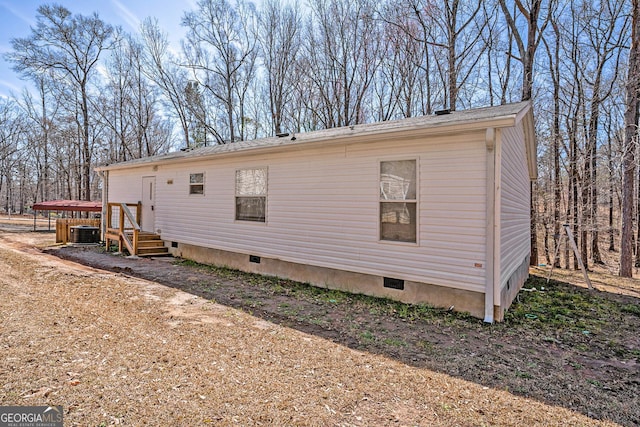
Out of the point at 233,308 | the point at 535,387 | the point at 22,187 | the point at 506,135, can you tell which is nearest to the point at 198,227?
the point at 233,308

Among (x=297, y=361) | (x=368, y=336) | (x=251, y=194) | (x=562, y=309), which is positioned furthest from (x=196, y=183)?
(x=562, y=309)

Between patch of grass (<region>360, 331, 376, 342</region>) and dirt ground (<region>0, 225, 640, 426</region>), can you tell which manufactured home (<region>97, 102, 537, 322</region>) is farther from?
patch of grass (<region>360, 331, 376, 342</region>)

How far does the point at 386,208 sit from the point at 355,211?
0.59 meters

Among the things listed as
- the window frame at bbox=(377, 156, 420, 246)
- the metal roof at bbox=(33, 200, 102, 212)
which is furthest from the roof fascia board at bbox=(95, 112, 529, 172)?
the metal roof at bbox=(33, 200, 102, 212)

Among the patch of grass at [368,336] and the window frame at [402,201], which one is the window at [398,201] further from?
the patch of grass at [368,336]

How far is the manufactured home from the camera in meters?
4.75

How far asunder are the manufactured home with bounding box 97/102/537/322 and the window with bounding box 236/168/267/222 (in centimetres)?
3

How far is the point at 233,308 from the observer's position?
5.13 m

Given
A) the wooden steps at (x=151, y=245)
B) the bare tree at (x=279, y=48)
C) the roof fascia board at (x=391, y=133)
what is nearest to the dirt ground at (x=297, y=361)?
the roof fascia board at (x=391, y=133)

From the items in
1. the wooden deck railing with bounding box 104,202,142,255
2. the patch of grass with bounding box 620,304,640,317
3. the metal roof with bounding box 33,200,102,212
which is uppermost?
the metal roof with bounding box 33,200,102,212

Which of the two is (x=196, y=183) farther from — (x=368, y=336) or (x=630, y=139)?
(x=630, y=139)

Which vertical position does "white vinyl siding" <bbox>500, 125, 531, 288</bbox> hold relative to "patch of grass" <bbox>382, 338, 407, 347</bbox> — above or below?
above

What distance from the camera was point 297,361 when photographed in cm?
334

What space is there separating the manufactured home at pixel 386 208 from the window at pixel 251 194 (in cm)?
3
